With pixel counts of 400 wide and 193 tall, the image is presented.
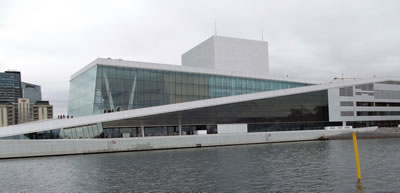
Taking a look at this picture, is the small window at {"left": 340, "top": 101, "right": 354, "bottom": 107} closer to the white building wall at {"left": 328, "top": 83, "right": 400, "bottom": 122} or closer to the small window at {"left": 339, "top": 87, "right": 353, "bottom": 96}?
the white building wall at {"left": 328, "top": 83, "right": 400, "bottom": 122}

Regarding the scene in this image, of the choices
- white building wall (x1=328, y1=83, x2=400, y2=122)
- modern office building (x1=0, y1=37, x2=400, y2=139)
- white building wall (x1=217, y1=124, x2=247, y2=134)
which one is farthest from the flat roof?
white building wall (x1=217, y1=124, x2=247, y2=134)

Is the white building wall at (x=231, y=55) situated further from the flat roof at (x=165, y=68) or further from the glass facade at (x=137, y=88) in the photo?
the glass facade at (x=137, y=88)

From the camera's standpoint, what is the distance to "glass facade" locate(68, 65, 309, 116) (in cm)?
5319

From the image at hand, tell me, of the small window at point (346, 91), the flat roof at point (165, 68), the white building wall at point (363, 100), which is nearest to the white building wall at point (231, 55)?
the flat roof at point (165, 68)

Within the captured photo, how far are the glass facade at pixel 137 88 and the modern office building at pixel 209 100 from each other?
0.15m

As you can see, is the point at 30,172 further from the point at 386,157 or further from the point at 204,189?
the point at 386,157

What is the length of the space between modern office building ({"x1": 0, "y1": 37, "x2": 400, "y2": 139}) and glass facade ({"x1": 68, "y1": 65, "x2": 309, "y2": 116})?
15 cm

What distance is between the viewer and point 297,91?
6356 centimetres

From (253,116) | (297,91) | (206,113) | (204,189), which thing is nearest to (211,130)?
(206,113)

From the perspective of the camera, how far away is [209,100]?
54.9 meters

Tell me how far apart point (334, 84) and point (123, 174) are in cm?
5350

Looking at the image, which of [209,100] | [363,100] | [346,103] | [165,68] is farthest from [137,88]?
[363,100]

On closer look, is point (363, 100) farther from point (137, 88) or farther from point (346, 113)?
point (137, 88)

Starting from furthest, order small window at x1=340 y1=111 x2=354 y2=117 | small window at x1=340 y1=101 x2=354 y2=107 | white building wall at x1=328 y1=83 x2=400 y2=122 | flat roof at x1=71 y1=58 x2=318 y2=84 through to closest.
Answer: small window at x1=340 y1=101 x2=354 y2=107
small window at x1=340 y1=111 x2=354 y2=117
white building wall at x1=328 y1=83 x2=400 y2=122
flat roof at x1=71 y1=58 x2=318 y2=84
